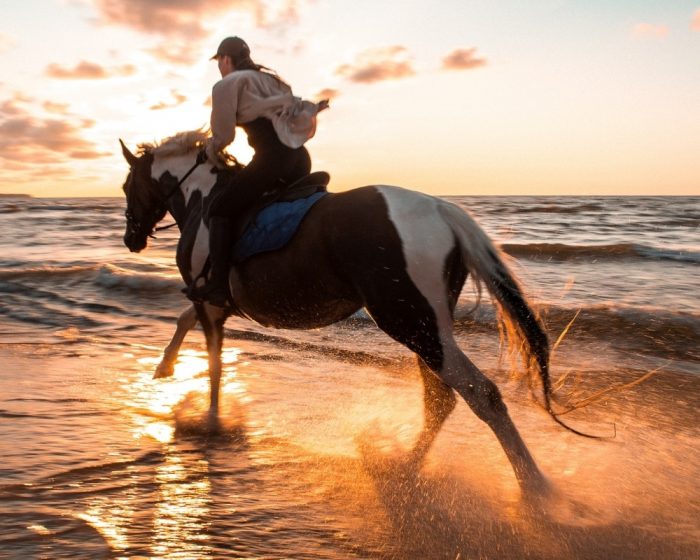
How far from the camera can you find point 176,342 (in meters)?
5.49

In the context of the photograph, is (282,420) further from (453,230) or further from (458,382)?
(453,230)

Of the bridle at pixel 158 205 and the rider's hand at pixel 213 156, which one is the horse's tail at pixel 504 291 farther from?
the bridle at pixel 158 205

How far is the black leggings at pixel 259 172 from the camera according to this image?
4.25 meters

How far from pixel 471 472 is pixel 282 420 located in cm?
152

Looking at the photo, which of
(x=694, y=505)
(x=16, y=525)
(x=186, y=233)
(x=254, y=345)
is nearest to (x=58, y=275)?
(x=254, y=345)

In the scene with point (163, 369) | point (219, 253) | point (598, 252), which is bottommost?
point (598, 252)

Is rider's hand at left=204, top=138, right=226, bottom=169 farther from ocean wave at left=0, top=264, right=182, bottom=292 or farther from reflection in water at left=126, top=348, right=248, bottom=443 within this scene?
ocean wave at left=0, top=264, right=182, bottom=292

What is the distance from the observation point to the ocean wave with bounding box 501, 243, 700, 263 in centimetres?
1709

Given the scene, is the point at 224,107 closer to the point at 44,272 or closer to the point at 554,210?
the point at 44,272

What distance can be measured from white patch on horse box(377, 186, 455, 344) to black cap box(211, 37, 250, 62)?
5.43 ft

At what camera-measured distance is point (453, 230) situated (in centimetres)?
Answer: 361

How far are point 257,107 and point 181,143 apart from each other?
3.52ft

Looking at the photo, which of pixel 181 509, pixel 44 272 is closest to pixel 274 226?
pixel 181 509

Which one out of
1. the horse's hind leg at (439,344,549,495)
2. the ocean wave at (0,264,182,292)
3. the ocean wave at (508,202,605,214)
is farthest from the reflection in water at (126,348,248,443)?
the ocean wave at (508,202,605,214)
